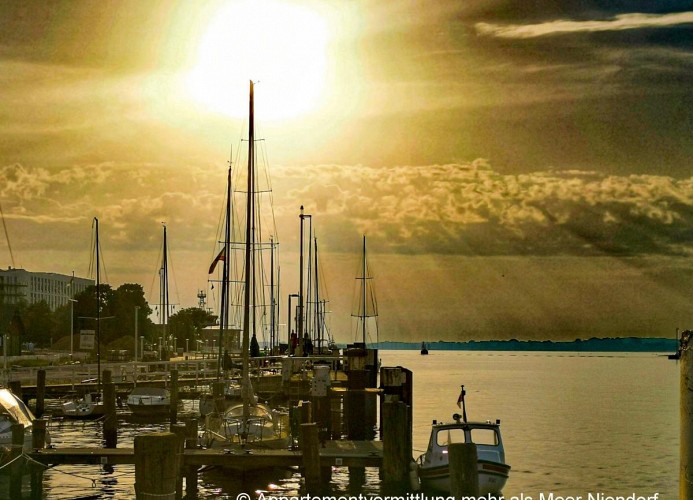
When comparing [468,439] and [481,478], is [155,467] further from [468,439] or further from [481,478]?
Result: [468,439]

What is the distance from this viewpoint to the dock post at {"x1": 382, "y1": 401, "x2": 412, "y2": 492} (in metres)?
31.2

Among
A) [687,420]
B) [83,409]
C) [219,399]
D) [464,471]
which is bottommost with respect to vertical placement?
[83,409]

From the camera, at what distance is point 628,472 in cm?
5503

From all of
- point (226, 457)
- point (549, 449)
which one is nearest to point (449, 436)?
point (226, 457)

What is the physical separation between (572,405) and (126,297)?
89.2 meters

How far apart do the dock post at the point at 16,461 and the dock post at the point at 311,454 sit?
824 cm

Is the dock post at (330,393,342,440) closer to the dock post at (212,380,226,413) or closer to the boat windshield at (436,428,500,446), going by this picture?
the dock post at (212,380,226,413)

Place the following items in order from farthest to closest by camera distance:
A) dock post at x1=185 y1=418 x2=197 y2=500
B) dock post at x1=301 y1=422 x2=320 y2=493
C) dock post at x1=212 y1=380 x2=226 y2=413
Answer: dock post at x1=212 y1=380 x2=226 y2=413, dock post at x1=185 y1=418 x2=197 y2=500, dock post at x1=301 y1=422 x2=320 y2=493

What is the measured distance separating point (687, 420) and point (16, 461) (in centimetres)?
2482

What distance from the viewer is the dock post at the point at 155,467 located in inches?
701

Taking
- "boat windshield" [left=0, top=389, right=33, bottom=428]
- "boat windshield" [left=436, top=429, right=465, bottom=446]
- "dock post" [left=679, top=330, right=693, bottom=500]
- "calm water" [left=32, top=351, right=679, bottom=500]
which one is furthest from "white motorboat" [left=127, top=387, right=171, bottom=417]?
"dock post" [left=679, top=330, right=693, bottom=500]

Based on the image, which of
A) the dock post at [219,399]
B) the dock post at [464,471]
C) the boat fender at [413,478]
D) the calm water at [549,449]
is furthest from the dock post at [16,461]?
the dock post at [219,399]

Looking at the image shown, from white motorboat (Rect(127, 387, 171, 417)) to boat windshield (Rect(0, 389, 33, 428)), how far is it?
102 feet

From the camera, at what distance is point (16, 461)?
31.3 metres
